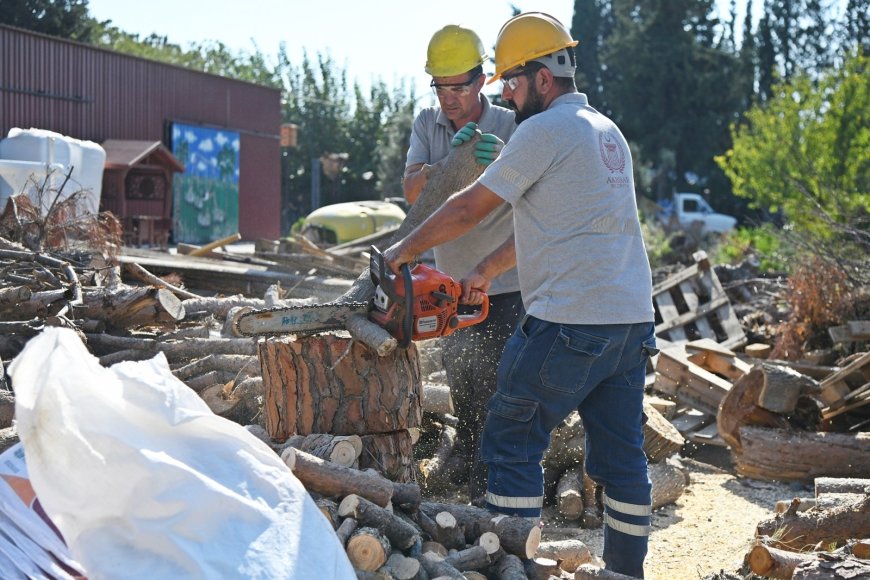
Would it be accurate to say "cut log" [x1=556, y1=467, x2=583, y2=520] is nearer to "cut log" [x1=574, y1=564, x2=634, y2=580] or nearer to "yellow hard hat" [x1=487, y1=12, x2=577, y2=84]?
"cut log" [x1=574, y1=564, x2=634, y2=580]

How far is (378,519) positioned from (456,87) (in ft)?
7.08

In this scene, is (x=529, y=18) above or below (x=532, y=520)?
above

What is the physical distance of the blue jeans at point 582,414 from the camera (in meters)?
3.18

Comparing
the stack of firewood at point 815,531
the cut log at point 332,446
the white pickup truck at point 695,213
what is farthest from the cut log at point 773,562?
the white pickup truck at point 695,213

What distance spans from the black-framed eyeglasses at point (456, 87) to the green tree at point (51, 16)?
29.6 metres

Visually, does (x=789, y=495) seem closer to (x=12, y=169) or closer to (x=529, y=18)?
(x=529, y=18)

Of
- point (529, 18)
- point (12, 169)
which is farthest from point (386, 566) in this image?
point (12, 169)

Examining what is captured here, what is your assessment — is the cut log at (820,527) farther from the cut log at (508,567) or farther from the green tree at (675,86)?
the green tree at (675,86)

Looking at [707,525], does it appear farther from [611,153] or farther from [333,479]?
[333,479]

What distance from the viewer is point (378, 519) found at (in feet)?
9.65

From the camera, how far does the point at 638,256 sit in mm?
3326

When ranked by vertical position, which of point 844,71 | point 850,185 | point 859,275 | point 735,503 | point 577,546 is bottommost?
point 735,503

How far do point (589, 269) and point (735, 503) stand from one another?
8.63 ft

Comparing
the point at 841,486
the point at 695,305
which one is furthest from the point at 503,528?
the point at 695,305
